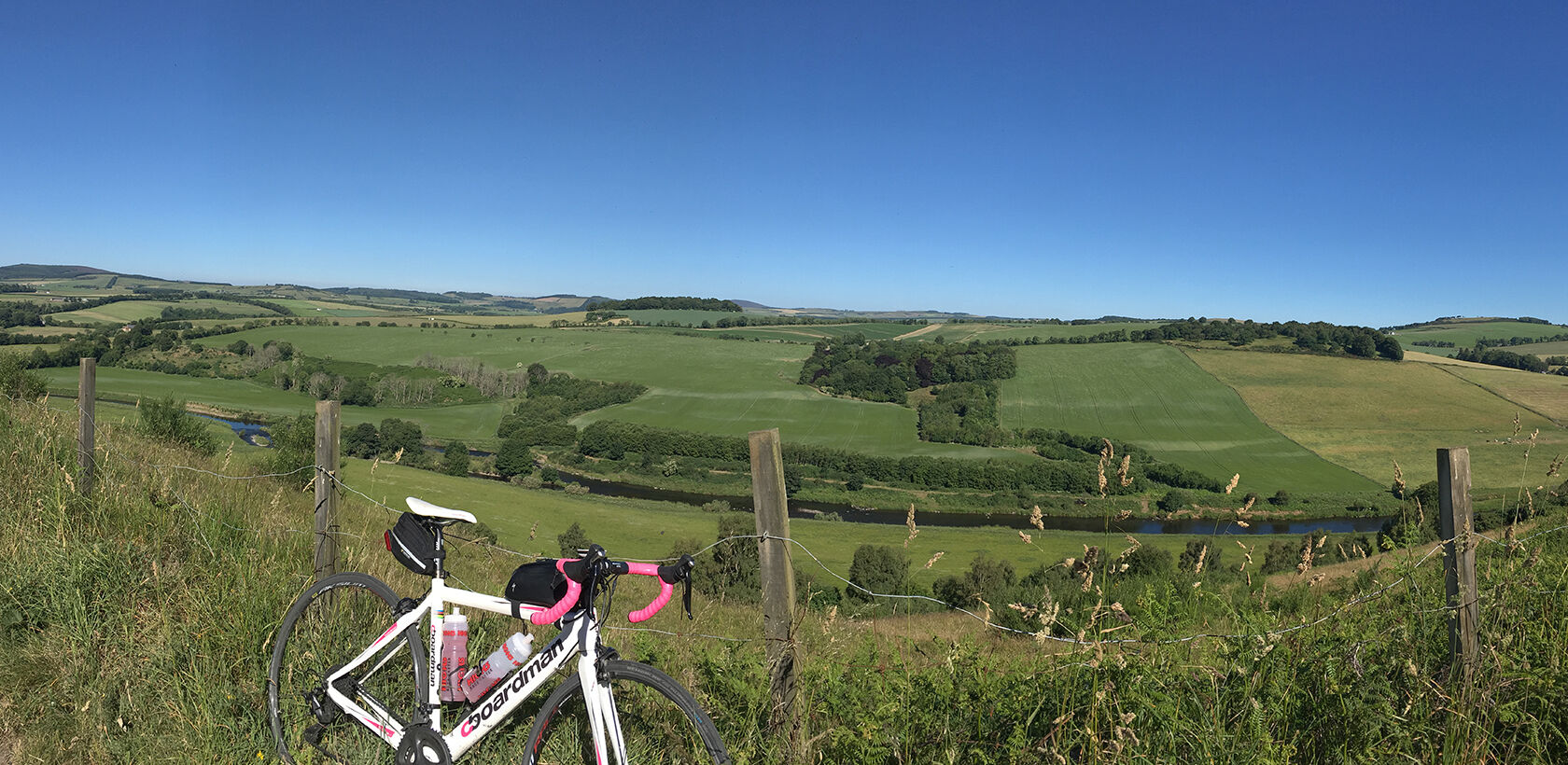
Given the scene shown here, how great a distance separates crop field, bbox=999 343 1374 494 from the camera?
55.6 meters

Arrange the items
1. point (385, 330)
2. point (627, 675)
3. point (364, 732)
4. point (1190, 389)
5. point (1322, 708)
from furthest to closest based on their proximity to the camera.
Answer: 1. point (385, 330)
2. point (1190, 389)
3. point (364, 732)
4. point (1322, 708)
5. point (627, 675)

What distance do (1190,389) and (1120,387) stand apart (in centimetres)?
645

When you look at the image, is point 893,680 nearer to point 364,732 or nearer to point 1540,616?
point 364,732

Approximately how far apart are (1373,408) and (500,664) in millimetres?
82677

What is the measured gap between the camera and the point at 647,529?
42.4 m

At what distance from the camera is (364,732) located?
3.07 metres

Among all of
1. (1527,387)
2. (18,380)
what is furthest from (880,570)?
(1527,387)

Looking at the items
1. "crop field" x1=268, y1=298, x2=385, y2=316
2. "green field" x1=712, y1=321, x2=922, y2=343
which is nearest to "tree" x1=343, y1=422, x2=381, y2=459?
"green field" x1=712, y1=321, x2=922, y2=343

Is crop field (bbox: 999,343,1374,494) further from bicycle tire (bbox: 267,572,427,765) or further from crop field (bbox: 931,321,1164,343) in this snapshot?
bicycle tire (bbox: 267,572,427,765)

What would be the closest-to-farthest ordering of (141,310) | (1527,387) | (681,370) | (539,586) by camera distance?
(539,586)
(1527,387)
(681,370)
(141,310)

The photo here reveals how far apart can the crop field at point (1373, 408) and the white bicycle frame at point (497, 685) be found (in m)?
59.3

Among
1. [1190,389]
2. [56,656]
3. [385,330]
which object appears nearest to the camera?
[56,656]

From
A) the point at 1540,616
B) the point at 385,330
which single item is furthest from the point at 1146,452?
the point at 385,330

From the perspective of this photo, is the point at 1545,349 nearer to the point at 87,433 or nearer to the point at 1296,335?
the point at 1296,335
